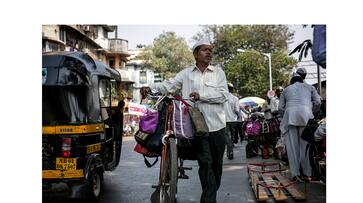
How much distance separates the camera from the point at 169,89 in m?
4.91

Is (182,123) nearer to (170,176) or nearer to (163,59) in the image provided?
(170,176)

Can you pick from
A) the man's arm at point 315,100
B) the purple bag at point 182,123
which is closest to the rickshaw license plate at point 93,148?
the purple bag at point 182,123

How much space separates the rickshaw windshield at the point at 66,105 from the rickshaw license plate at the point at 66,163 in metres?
0.39

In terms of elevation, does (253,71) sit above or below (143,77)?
below

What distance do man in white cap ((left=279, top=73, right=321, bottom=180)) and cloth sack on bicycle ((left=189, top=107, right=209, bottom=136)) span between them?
6.78 ft

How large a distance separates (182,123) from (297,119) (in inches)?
88.1

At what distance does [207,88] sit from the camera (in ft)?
15.8

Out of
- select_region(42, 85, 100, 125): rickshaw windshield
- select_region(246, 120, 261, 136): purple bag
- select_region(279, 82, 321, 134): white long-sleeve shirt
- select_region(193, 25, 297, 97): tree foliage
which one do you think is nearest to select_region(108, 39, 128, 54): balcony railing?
select_region(193, 25, 297, 97): tree foliage

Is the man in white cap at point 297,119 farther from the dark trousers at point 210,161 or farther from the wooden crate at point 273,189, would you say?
the dark trousers at point 210,161

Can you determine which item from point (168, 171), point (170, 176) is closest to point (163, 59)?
point (168, 171)

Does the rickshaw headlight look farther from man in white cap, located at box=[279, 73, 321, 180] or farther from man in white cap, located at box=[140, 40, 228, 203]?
man in white cap, located at box=[279, 73, 321, 180]

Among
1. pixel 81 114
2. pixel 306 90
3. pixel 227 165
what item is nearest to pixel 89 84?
pixel 81 114

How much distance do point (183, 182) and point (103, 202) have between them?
144 centimetres
